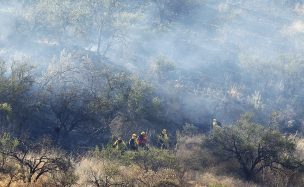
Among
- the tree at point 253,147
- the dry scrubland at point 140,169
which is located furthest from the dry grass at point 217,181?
the tree at point 253,147

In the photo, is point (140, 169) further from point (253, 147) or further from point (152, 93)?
point (152, 93)

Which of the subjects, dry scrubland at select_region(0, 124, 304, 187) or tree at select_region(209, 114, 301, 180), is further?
tree at select_region(209, 114, 301, 180)

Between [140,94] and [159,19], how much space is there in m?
16.9

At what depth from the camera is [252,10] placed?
40.5 meters

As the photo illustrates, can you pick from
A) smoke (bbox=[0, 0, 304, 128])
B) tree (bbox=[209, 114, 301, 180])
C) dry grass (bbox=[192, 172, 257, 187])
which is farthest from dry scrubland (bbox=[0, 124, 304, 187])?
smoke (bbox=[0, 0, 304, 128])

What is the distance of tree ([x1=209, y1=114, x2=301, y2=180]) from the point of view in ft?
48.6

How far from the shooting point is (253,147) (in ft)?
49.5

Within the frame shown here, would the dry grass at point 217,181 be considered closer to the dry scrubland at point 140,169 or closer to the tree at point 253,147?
the dry scrubland at point 140,169

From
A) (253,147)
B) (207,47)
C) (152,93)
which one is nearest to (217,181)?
(253,147)

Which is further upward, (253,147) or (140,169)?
(253,147)

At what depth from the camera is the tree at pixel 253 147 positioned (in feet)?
48.6

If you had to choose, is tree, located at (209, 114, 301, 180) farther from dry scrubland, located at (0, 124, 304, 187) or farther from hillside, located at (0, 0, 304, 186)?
dry scrubland, located at (0, 124, 304, 187)

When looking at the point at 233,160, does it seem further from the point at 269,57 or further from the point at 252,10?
the point at 252,10

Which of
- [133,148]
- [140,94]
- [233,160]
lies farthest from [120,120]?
[233,160]
